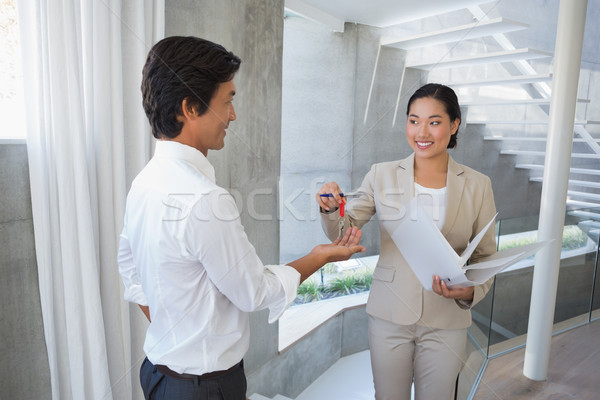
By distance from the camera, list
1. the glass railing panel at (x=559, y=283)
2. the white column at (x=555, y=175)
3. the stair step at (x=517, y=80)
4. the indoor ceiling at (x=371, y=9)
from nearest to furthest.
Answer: the white column at (x=555, y=175)
the glass railing panel at (x=559, y=283)
the stair step at (x=517, y=80)
the indoor ceiling at (x=371, y=9)

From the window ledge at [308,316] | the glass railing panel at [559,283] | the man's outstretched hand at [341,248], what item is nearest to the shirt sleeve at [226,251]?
the man's outstretched hand at [341,248]

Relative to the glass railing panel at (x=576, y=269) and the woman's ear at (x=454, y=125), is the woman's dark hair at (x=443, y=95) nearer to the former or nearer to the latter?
the woman's ear at (x=454, y=125)

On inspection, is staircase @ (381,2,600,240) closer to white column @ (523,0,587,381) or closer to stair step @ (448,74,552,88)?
stair step @ (448,74,552,88)

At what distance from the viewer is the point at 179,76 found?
3.01 ft

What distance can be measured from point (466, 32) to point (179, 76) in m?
3.04

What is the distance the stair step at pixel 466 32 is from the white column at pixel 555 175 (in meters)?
0.75

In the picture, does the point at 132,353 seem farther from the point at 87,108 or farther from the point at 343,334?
the point at 343,334

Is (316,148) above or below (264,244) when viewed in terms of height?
above

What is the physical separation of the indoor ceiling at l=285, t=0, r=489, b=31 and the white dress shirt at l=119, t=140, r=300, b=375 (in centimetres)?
299

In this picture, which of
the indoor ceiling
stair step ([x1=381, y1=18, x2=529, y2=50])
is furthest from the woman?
the indoor ceiling

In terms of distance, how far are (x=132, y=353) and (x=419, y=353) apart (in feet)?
4.01

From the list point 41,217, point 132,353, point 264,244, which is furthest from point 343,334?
point 41,217

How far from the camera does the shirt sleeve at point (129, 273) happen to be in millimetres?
1198

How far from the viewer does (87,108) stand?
158cm
